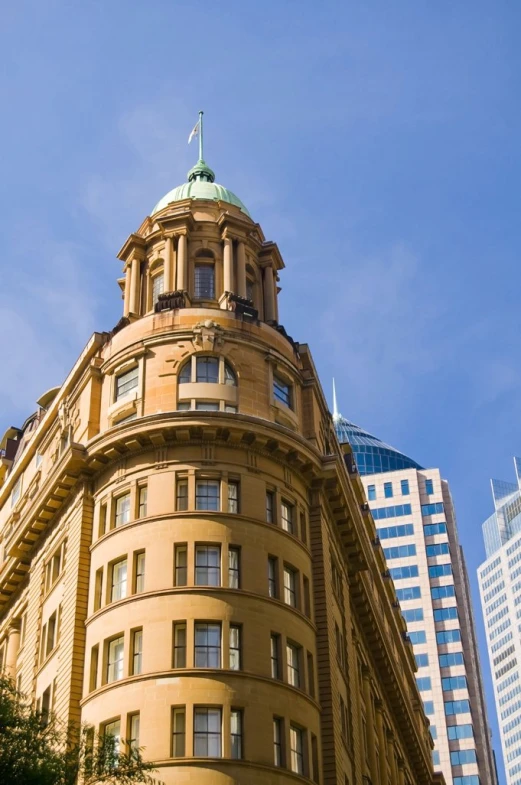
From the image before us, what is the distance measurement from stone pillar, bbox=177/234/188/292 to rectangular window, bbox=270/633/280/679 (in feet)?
70.9

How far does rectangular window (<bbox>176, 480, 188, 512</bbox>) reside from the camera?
181ft

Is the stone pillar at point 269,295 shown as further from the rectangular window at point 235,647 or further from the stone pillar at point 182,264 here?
the rectangular window at point 235,647

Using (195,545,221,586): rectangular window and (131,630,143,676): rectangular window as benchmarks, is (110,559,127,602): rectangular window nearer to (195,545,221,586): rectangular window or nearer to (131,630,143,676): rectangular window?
(131,630,143,676): rectangular window

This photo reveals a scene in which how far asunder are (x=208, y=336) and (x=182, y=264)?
25.0ft

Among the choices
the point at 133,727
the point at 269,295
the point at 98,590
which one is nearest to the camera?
the point at 133,727

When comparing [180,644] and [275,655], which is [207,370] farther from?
[275,655]

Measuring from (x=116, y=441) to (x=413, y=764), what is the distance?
166ft

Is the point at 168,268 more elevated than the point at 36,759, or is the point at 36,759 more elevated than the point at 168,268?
the point at 168,268

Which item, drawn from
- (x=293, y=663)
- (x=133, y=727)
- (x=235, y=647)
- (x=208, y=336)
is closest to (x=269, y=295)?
(x=208, y=336)

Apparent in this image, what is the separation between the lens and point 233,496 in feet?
184

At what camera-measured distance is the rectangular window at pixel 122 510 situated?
56406mm

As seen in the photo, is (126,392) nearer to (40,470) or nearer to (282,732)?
(40,470)

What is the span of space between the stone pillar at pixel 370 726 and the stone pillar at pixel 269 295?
22.8 metres

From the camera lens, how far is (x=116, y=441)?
57.7 metres
